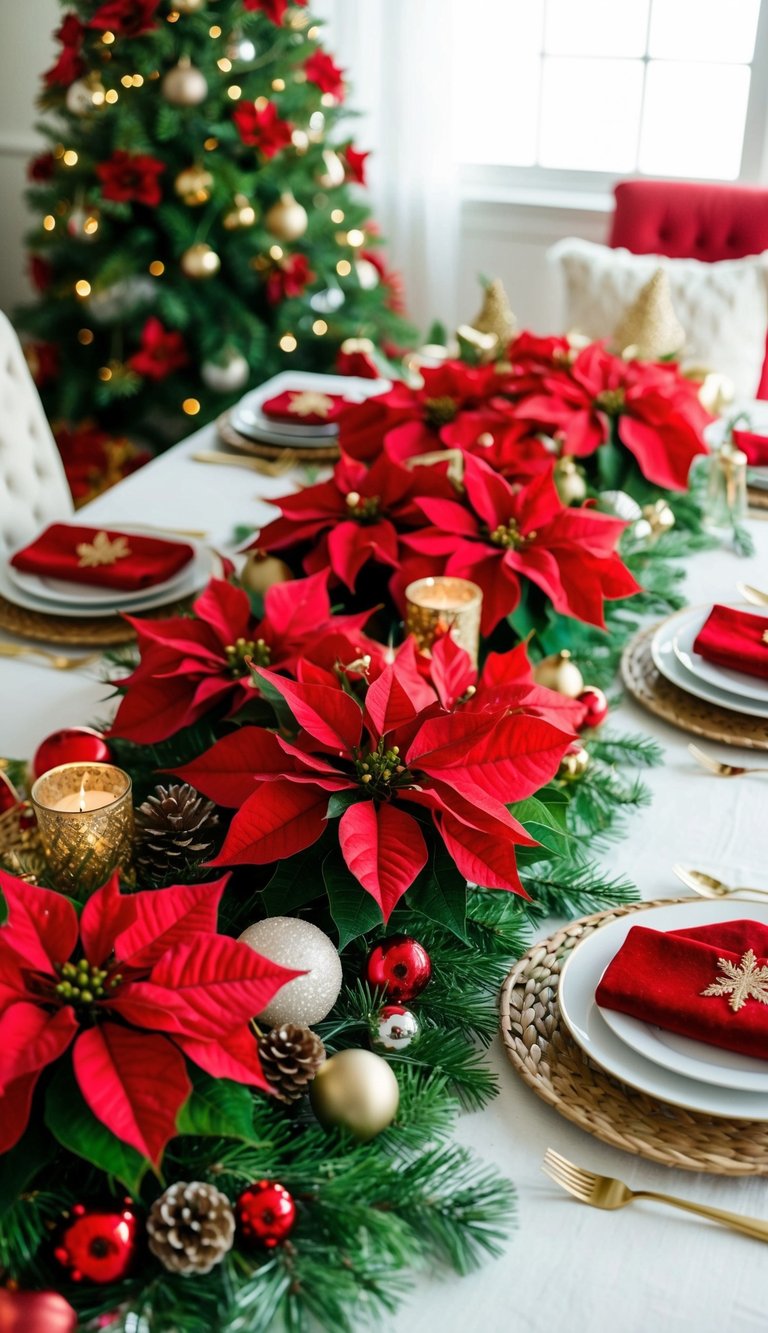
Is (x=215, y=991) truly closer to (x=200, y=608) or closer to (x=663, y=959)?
(x=663, y=959)

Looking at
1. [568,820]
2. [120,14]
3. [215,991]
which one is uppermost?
[120,14]

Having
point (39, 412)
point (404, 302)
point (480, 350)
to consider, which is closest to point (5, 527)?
point (39, 412)

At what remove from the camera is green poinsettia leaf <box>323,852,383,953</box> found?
2.19 ft

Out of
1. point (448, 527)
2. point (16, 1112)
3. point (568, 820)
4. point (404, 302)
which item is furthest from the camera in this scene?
→ point (404, 302)

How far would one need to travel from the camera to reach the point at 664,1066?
2.10ft

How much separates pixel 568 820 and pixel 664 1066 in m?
0.28

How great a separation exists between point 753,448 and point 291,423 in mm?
616

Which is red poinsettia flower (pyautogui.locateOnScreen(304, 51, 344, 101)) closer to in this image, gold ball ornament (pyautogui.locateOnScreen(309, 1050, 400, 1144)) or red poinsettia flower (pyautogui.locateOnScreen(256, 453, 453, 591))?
red poinsettia flower (pyautogui.locateOnScreen(256, 453, 453, 591))

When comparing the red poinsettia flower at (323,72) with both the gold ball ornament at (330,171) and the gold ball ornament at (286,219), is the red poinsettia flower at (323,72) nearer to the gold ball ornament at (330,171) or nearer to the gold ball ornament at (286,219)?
the gold ball ornament at (330,171)

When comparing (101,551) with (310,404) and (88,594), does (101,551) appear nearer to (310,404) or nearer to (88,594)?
(88,594)

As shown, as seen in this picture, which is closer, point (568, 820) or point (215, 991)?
point (215, 991)

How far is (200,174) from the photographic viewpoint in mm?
2850

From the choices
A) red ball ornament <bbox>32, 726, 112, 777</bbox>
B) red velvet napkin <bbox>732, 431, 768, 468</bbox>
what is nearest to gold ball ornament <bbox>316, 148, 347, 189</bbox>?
red velvet napkin <bbox>732, 431, 768, 468</bbox>

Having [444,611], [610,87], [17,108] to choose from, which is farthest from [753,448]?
[17,108]
